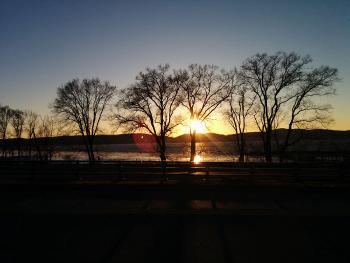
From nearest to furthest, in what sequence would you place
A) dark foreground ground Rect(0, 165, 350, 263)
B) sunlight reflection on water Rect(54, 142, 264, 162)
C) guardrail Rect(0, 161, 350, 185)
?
dark foreground ground Rect(0, 165, 350, 263)
guardrail Rect(0, 161, 350, 185)
sunlight reflection on water Rect(54, 142, 264, 162)

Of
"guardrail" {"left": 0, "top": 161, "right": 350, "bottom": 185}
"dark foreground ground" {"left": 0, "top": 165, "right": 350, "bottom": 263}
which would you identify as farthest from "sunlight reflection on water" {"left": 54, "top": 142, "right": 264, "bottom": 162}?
"dark foreground ground" {"left": 0, "top": 165, "right": 350, "bottom": 263}

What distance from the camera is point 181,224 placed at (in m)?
7.88

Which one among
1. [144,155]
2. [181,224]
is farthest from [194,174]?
[144,155]

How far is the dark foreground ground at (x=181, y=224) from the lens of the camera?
6.12 meters

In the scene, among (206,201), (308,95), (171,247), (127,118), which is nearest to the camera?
(171,247)

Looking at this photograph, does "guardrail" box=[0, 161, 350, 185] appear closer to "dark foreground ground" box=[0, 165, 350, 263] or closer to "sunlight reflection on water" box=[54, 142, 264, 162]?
"dark foreground ground" box=[0, 165, 350, 263]

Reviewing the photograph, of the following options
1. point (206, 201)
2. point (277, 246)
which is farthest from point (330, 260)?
point (206, 201)

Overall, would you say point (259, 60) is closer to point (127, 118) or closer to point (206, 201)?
Result: point (127, 118)

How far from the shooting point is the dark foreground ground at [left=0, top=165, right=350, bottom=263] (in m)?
6.12

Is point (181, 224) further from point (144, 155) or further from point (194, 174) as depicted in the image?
point (144, 155)

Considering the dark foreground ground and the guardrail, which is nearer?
the dark foreground ground

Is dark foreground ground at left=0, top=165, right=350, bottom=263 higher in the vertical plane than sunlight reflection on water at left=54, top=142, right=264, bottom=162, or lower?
lower

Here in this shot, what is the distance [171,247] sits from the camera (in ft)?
20.9

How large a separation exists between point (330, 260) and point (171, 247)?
335 cm
